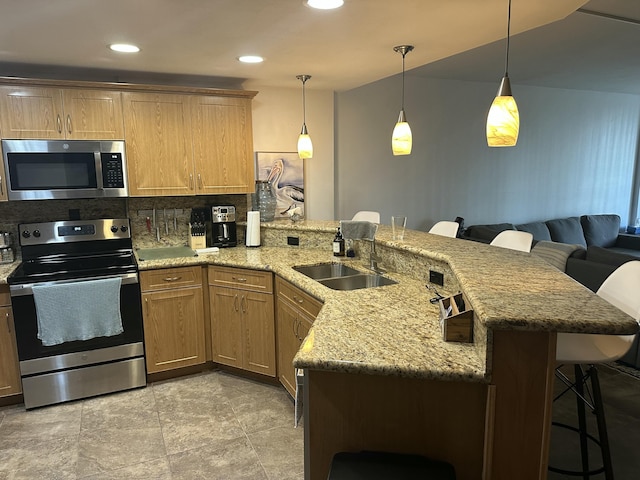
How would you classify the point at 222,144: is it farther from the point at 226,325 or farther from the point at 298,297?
the point at 298,297

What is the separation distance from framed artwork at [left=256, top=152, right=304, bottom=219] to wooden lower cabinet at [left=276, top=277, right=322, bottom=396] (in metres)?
1.38

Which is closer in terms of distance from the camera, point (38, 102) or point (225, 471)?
point (225, 471)

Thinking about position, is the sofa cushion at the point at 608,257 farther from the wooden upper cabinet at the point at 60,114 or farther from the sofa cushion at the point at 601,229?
the wooden upper cabinet at the point at 60,114

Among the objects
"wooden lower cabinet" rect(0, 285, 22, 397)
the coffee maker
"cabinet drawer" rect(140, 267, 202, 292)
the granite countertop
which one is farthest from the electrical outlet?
"wooden lower cabinet" rect(0, 285, 22, 397)

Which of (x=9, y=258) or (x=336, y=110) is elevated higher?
(x=336, y=110)

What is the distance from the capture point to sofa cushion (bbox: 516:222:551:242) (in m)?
5.86

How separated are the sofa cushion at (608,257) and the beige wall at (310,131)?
2.34m

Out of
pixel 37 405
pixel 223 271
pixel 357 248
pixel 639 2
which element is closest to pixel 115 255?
pixel 223 271

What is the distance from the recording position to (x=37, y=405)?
2.97 metres

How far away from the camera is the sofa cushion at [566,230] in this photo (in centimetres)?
616

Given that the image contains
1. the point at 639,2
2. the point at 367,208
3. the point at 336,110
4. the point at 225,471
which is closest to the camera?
the point at 225,471

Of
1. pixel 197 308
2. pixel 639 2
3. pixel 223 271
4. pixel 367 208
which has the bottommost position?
pixel 197 308

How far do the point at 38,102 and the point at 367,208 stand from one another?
10.5 ft

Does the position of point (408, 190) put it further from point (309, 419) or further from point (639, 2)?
point (309, 419)
